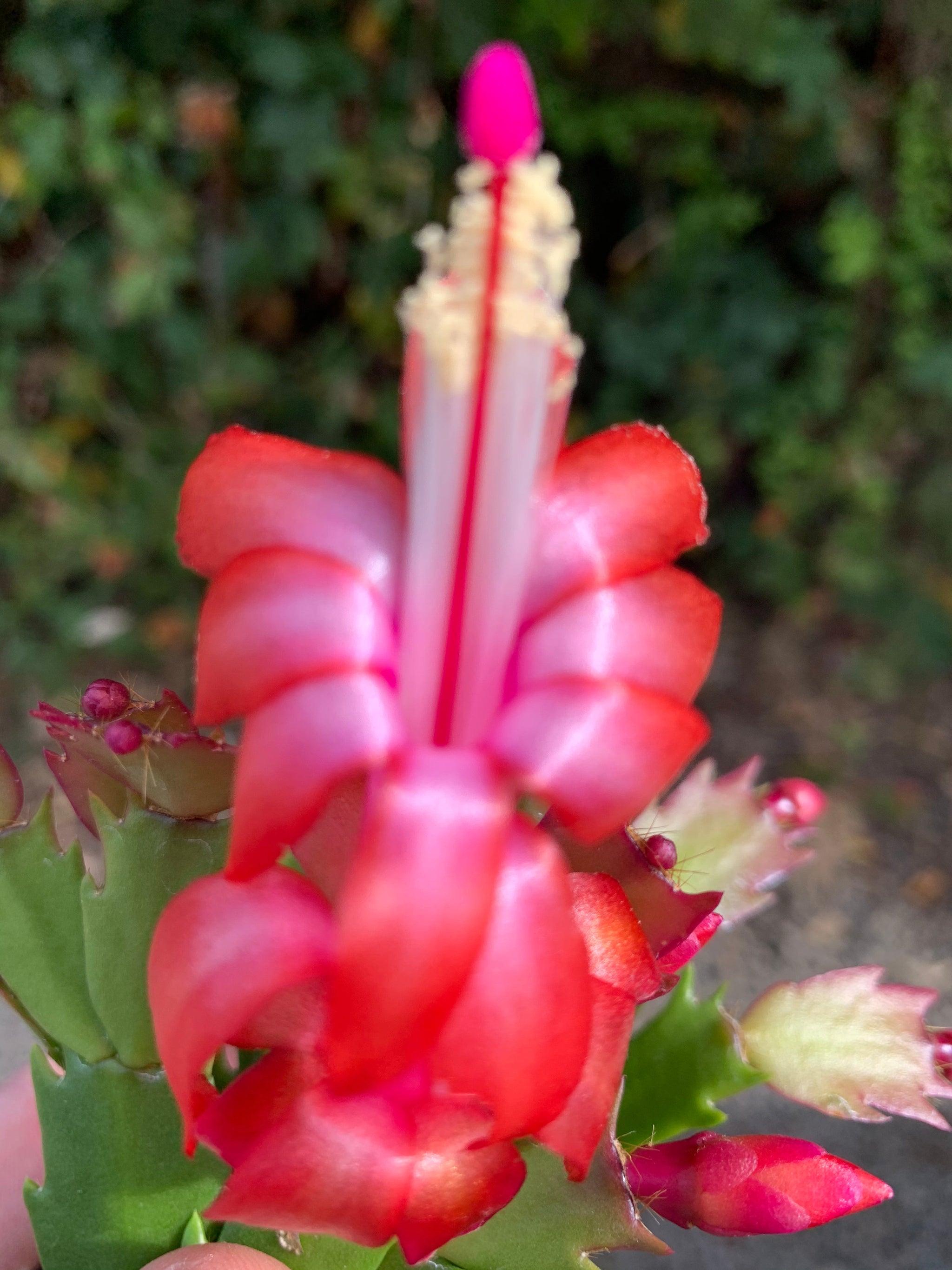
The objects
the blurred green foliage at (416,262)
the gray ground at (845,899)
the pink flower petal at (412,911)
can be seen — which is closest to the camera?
the pink flower petal at (412,911)

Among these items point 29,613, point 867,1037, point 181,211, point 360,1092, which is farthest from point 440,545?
point 29,613

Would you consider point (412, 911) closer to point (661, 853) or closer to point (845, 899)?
point (661, 853)

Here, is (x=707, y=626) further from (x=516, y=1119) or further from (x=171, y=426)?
(x=171, y=426)

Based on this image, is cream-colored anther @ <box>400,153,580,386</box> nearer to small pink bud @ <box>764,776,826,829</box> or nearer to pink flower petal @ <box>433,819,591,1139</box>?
pink flower petal @ <box>433,819,591,1139</box>

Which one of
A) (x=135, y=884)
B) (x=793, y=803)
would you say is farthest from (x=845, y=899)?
(x=135, y=884)

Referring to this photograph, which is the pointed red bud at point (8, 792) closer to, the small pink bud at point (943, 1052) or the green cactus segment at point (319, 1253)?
the green cactus segment at point (319, 1253)

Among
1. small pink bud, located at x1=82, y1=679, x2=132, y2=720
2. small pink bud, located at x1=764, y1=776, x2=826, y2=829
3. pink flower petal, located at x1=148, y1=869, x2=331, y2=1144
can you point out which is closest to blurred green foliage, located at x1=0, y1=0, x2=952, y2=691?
small pink bud, located at x1=764, y1=776, x2=826, y2=829

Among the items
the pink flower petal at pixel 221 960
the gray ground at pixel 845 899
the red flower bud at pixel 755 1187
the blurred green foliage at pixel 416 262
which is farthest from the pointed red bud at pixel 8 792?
the blurred green foliage at pixel 416 262
